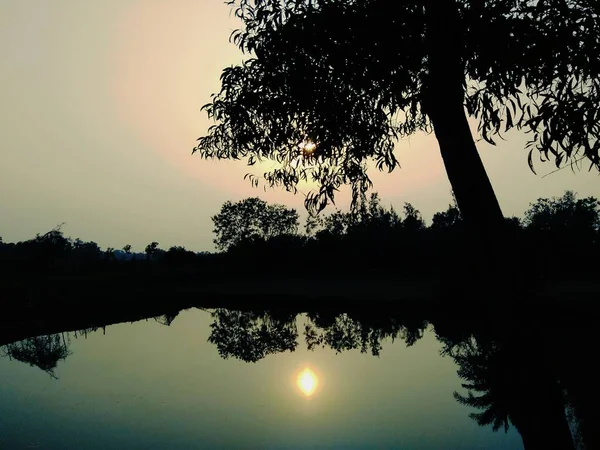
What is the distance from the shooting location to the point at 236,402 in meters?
10.5

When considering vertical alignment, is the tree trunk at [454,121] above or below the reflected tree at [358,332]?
above

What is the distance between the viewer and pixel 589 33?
173 inches

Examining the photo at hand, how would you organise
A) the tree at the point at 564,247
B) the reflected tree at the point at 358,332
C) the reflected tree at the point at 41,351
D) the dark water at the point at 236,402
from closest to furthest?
the dark water at the point at 236,402, the reflected tree at the point at 41,351, the reflected tree at the point at 358,332, the tree at the point at 564,247

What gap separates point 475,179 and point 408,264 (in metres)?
47.1

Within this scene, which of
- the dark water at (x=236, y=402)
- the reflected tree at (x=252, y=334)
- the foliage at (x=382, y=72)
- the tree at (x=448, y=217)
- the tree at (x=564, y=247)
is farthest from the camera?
the tree at (x=448, y=217)

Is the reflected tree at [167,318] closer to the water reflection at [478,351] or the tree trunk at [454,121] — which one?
the water reflection at [478,351]

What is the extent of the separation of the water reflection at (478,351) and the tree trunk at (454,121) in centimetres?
134

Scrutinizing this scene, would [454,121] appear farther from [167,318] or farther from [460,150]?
[167,318]

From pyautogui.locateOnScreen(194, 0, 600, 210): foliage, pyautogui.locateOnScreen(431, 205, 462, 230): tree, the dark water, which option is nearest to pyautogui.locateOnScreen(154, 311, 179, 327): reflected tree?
the dark water

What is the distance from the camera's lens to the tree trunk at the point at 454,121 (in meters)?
4.85

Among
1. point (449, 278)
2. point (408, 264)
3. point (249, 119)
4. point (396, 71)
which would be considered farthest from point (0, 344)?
point (408, 264)

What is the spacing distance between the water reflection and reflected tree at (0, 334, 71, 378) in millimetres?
33

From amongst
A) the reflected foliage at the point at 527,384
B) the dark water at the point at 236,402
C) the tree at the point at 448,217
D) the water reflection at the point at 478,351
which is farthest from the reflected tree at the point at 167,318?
the tree at the point at 448,217

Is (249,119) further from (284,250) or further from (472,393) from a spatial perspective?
(284,250)
